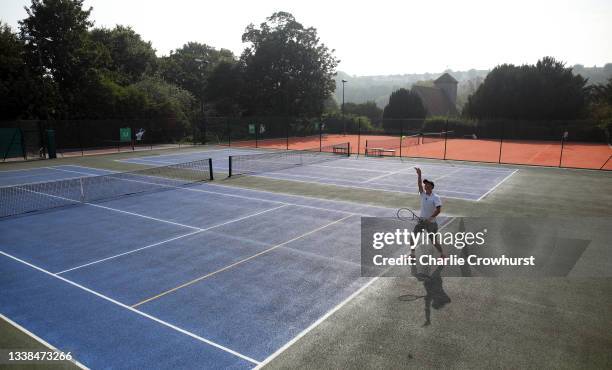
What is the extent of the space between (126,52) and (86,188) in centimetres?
4623

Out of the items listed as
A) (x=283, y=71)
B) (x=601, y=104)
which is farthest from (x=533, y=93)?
(x=283, y=71)

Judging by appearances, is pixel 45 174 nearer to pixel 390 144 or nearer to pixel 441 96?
pixel 390 144

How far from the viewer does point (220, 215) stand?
51.0 ft

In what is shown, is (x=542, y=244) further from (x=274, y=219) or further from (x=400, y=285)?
(x=274, y=219)

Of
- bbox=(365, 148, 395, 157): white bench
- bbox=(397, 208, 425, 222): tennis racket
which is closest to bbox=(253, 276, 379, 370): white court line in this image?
bbox=(397, 208, 425, 222): tennis racket

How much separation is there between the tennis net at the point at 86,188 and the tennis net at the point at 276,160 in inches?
112

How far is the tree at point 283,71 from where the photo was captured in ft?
206

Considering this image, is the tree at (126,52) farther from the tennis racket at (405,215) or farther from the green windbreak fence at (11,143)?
the tennis racket at (405,215)

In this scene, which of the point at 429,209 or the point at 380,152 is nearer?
the point at 429,209

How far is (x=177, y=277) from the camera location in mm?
9891

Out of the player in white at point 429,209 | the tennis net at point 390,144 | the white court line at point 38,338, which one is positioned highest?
the player in white at point 429,209

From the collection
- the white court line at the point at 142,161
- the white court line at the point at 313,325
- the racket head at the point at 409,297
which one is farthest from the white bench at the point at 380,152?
the racket head at the point at 409,297

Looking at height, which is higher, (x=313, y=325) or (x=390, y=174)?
(x=390, y=174)

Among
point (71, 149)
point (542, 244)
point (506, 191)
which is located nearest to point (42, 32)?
point (71, 149)
